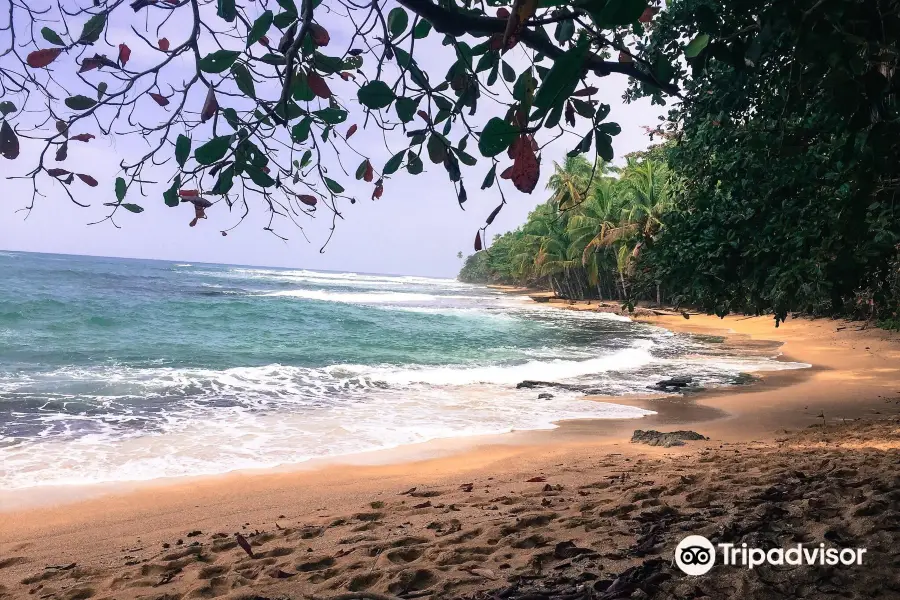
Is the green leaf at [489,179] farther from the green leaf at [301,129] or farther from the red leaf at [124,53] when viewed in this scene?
the red leaf at [124,53]

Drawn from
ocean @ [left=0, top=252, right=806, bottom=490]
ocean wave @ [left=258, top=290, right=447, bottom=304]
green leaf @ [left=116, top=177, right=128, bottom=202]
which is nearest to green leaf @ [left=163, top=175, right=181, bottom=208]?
green leaf @ [left=116, top=177, right=128, bottom=202]

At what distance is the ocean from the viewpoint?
6.38m

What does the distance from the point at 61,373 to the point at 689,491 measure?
35.9ft

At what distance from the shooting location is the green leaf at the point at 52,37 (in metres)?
1.58

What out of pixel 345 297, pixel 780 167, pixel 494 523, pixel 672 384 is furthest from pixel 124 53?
pixel 345 297

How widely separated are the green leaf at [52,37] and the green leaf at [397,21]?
87 centimetres

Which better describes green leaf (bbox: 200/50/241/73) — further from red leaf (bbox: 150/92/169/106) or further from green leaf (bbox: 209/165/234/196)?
red leaf (bbox: 150/92/169/106)

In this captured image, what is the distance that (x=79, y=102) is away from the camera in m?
1.68

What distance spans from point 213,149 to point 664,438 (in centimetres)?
573

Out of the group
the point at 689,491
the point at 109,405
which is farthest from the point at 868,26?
the point at 109,405

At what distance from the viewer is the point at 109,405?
835 cm

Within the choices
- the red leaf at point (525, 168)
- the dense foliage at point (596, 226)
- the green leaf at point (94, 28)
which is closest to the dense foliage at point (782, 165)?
the red leaf at point (525, 168)

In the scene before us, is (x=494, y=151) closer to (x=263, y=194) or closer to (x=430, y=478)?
(x=263, y=194)

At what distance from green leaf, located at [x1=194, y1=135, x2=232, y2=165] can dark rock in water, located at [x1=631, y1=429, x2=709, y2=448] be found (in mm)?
5510
